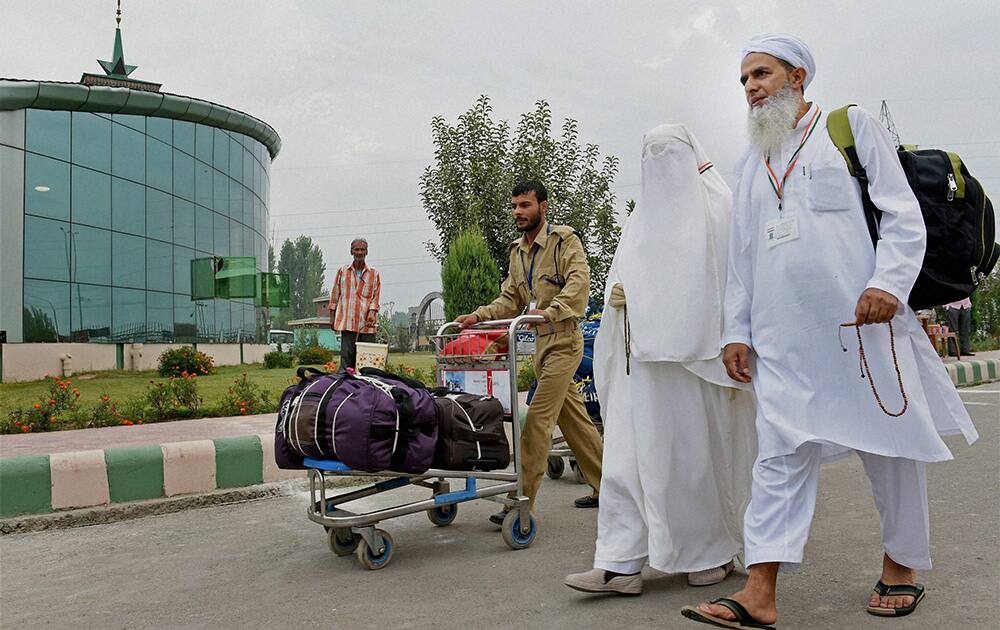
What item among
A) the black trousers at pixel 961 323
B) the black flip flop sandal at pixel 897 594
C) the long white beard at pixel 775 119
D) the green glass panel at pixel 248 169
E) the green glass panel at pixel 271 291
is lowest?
the black flip flop sandal at pixel 897 594

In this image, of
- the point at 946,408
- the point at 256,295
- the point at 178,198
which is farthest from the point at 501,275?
the point at 256,295

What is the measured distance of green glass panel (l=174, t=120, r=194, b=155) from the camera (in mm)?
26678

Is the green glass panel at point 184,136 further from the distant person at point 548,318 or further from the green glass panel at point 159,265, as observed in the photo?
the distant person at point 548,318

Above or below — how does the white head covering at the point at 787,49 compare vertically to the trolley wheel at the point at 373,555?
above

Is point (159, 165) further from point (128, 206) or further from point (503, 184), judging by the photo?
point (503, 184)

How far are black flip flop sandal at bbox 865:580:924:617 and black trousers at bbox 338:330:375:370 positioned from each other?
6.81 meters

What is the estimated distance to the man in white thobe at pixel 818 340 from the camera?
2.86 meters

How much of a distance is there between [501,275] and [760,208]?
9.20 meters

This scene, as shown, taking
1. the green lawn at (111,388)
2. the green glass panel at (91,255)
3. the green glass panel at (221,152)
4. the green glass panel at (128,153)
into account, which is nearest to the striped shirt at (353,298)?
the green lawn at (111,388)

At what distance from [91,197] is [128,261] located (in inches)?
86.8

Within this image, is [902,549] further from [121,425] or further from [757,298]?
[121,425]

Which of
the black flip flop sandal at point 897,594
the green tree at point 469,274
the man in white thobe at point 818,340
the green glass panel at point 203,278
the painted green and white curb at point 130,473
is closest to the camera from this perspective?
the man in white thobe at point 818,340

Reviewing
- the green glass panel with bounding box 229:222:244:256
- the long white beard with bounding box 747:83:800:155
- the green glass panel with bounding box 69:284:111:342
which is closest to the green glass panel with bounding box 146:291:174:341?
the green glass panel with bounding box 69:284:111:342

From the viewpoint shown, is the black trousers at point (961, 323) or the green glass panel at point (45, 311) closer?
the black trousers at point (961, 323)
